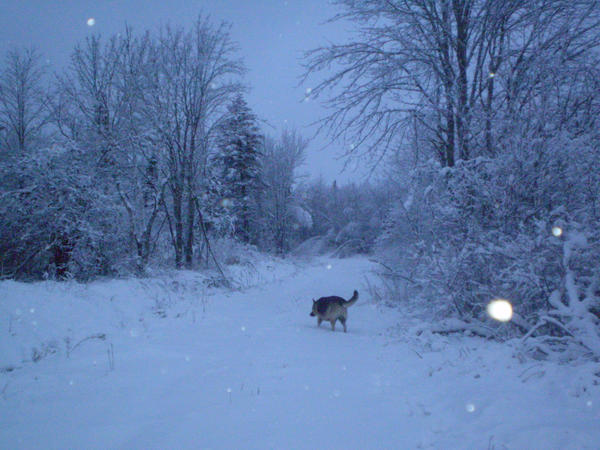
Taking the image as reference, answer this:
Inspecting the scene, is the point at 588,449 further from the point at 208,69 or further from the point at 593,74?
the point at 208,69

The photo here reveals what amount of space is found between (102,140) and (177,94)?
3.58 meters

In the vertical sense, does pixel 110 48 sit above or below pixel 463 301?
above

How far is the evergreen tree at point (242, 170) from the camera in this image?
→ 24.4m

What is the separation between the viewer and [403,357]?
4.54 meters

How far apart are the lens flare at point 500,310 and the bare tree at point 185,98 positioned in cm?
1095

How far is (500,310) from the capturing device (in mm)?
4402

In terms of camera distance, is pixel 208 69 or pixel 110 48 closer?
pixel 110 48

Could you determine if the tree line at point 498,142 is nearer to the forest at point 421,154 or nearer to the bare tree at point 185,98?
the forest at point 421,154

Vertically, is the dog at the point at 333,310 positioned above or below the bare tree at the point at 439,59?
below

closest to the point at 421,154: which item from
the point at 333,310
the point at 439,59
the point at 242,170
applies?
the point at 439,59

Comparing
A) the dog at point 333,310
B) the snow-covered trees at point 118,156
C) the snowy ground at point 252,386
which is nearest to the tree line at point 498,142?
the snowy ground at point 252,386

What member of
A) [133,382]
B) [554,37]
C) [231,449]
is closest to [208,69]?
[554,37]

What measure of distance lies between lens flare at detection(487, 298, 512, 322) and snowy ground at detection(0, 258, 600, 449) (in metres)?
0.46

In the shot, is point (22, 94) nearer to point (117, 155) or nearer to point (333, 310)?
point (117, 155)
